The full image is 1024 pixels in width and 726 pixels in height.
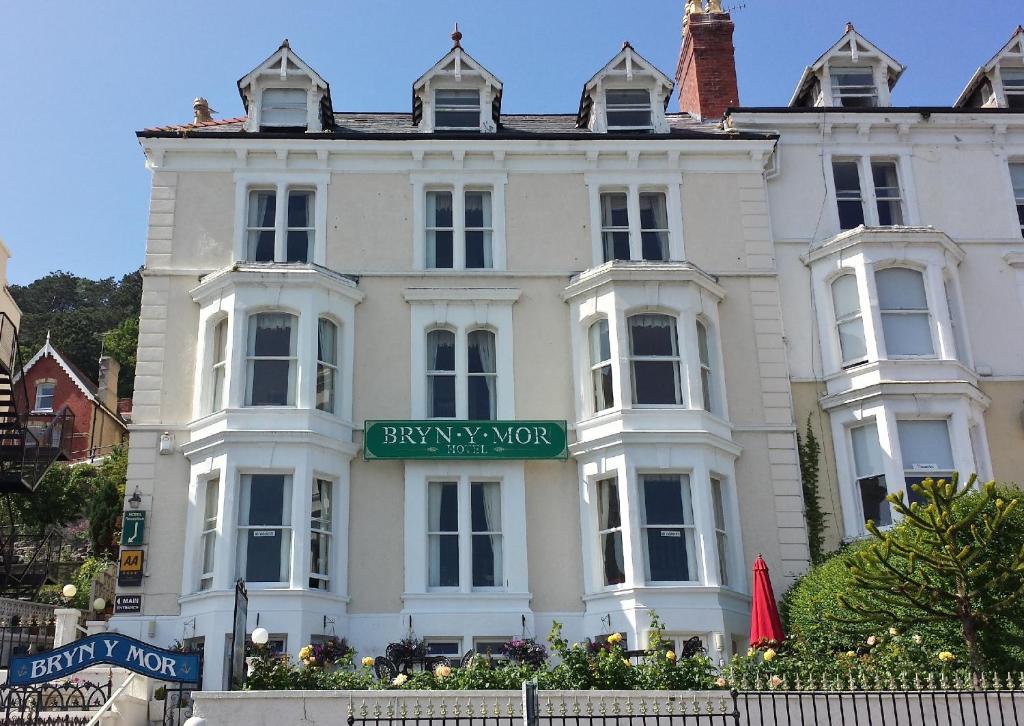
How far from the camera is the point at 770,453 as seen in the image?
74.2 ft

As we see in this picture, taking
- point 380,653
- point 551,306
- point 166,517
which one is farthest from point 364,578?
point 551,306

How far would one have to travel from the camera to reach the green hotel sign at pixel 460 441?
21672mm

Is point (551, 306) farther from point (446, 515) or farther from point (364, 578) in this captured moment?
point (364, 578)

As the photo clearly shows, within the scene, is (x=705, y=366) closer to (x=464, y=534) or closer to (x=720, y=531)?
(x=720, y=531)

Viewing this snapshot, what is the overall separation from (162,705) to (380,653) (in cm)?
424

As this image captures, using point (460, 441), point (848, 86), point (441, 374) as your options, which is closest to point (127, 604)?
point (460, 441)

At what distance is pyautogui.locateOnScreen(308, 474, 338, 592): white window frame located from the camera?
822 inches

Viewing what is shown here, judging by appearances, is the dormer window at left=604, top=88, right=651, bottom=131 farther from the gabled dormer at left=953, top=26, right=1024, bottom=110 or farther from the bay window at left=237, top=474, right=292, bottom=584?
the bay window at left=237, top=474, right=292, bottom=584

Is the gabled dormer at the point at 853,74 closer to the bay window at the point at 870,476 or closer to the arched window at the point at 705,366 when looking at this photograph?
the arched window at the point at 705,366

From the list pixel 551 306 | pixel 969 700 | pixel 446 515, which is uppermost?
pixel 551 306

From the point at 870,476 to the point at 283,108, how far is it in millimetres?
15199

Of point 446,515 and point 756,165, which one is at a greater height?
point 756,165

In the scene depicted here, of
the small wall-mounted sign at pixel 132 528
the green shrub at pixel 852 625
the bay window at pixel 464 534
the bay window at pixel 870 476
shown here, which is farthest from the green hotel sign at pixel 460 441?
the bay window at pixel 870 476

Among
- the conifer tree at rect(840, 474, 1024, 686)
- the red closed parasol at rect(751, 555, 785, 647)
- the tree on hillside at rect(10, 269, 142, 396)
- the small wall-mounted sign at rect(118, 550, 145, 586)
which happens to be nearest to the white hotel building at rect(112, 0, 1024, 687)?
the small wall-mounted sign at rect(118, 550, 145, 586)
